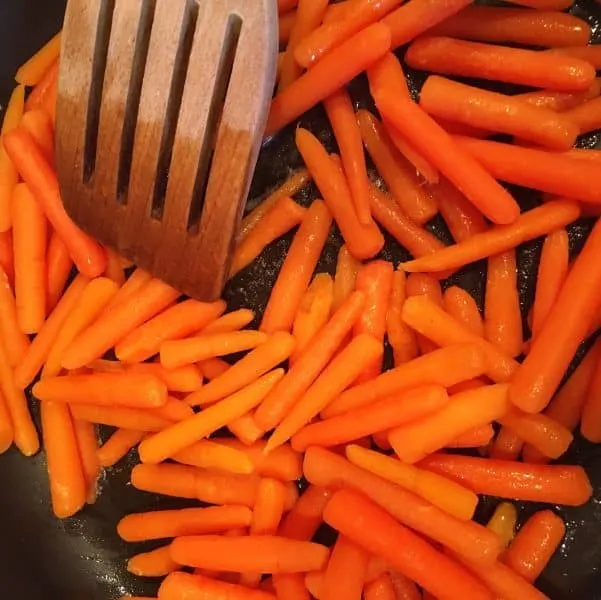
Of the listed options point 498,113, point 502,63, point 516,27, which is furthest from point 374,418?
point 516,27

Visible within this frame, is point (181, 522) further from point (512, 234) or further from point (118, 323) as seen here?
point (512, 234)

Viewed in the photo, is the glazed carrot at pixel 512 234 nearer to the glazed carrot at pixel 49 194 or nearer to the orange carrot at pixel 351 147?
the orange carrot at pixel 351 147

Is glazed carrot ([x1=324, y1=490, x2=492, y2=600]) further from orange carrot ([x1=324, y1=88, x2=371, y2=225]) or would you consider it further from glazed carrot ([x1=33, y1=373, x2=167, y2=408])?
orange carrot ([x1=324, y1=88, x2=371, y2=225])

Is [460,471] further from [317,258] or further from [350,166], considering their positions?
[350,166]

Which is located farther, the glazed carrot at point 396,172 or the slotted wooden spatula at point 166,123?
the glazed carrot at point 396,172

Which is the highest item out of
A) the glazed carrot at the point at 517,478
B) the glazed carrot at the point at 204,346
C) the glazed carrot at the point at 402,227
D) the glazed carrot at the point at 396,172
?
the glazed carrot at the point at 396,172

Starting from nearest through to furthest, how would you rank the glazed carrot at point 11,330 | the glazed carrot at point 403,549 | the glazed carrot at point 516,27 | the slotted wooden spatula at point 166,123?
the slotted wooden spatula at point 166,123 → the glazed carrot at point 403,549 → the glazed carrot at point 516,27 → the glazed carrot at point 11,330

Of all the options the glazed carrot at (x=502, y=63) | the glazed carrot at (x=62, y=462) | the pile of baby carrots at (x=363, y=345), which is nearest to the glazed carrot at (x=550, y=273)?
the pile of baby carrots at (x=363, y=345)

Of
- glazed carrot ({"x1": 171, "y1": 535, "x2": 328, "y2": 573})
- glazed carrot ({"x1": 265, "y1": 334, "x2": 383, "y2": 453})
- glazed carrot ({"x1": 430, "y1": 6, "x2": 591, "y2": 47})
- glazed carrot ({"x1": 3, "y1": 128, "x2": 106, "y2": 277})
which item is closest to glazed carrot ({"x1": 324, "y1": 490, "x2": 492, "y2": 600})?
glazed carrot ({"x1": 171, "y1": 535, "x2": 328, "y2": 573})
